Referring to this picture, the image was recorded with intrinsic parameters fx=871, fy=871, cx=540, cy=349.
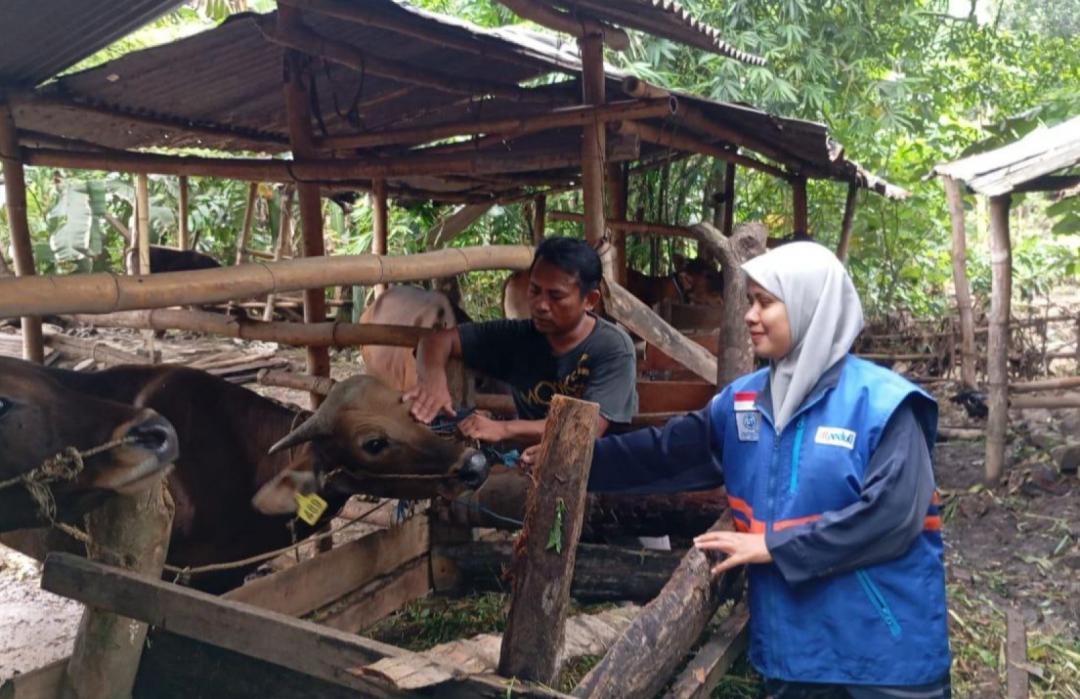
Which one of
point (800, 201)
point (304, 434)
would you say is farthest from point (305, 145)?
point (800, 201)

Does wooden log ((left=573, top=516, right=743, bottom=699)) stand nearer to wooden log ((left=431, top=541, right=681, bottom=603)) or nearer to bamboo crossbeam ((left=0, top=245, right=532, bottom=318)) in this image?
wooden log ((left=431, top=541, right=681, bottom=603))

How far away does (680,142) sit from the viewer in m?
5.84

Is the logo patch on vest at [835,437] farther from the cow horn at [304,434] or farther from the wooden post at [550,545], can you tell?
the cow horn at [304,434]

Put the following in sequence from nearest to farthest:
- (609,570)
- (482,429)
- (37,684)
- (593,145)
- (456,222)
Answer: (37,684) → (482,429) → (609,570) → (593,145) → (456,222)

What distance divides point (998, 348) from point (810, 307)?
590 cm

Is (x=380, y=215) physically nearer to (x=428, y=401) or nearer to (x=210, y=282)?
(x=428, y=401)

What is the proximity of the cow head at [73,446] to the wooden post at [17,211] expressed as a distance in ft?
8.50

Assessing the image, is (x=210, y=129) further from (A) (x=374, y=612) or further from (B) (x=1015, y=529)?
(B) (x=1015, y=529)

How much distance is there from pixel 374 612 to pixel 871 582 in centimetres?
220

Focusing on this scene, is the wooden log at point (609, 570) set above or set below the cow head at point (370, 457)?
below

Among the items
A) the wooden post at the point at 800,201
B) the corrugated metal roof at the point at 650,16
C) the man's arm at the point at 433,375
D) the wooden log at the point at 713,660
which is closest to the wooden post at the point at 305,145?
the man's arm at the point at 433,375

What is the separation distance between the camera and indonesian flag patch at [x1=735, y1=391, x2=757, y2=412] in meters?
2.46

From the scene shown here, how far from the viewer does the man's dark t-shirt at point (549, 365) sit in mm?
3393

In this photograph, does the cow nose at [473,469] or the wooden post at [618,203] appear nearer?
the cow nose at [473,469]
